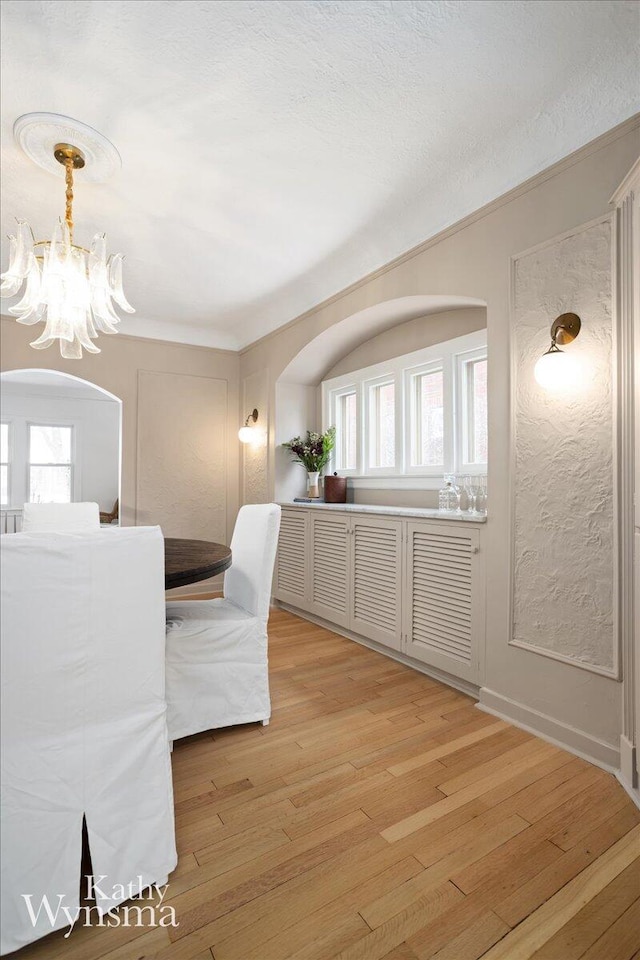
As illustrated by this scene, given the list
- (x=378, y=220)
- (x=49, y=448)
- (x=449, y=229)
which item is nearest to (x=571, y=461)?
(x=449, y=229)

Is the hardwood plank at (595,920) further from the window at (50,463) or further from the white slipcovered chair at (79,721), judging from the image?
the window at (50,463)

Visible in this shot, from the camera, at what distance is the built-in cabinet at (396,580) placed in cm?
256

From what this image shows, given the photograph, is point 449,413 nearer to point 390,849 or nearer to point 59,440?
point 390,849

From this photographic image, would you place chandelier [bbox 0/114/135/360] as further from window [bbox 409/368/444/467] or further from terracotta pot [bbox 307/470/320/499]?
terracotta pot [bbox 307/470/320/499]

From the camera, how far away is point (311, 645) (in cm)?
335

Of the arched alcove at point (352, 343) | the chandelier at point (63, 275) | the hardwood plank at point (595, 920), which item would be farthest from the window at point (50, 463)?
the hardwood plank at point (595, 920)

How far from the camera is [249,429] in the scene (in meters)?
4.71

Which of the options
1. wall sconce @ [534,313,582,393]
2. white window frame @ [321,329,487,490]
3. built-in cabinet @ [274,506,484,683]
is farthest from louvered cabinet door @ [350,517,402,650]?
wall sconce @ [534,313,582,393]

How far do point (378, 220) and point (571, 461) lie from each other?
184 centimetres

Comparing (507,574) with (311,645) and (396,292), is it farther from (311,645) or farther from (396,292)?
(396,292)

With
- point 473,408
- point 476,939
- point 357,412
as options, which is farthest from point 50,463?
point 476,939

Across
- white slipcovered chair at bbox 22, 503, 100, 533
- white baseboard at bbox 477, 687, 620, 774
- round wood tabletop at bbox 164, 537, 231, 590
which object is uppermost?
white slipcovered chair at bbox 22, 503, 100, 533

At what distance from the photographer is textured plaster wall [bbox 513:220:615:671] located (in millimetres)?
1923

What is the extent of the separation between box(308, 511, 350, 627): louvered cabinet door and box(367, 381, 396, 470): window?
684mm
